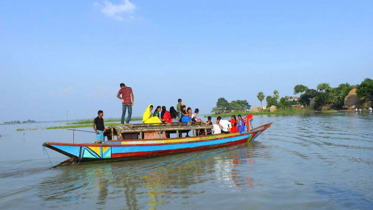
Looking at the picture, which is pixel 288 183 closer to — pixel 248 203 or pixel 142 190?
pixel 248 203

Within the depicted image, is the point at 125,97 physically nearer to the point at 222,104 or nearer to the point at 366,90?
the point at 366,90

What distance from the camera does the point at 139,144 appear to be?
1048 cm

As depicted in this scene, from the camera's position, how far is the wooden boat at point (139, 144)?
9.53m

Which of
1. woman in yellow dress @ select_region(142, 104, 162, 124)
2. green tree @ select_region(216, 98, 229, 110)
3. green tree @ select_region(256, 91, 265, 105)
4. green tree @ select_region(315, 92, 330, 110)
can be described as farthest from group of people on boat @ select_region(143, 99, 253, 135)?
green tree @ select_region(216, 98, 229, 110)

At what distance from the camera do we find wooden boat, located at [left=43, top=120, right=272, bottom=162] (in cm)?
953

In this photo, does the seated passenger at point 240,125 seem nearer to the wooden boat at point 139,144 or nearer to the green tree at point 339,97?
the wooden boat at point 139,144

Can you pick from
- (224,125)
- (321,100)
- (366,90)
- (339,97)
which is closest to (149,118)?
(224,125)

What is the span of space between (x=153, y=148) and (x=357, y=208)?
24.8 feet

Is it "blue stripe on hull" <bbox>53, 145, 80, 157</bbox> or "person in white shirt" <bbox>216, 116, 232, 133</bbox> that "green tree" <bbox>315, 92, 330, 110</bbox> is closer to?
"person in white shirt" <bbox>216, 116, 232, 133</bbox>

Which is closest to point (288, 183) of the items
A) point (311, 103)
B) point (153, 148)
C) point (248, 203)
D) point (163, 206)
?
point (248, 203)

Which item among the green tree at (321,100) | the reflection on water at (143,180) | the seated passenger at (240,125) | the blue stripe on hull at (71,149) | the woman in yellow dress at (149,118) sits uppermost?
the green tree at (321,100)

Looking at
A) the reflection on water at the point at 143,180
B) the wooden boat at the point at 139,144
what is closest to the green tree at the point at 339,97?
the wooden boat at the point at 139,144

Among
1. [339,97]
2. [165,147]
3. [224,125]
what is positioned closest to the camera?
[165,147]

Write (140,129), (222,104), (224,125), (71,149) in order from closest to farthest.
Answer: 1. (71,149)
2. (140,129)
3. (224,125)
4. (222,104)
